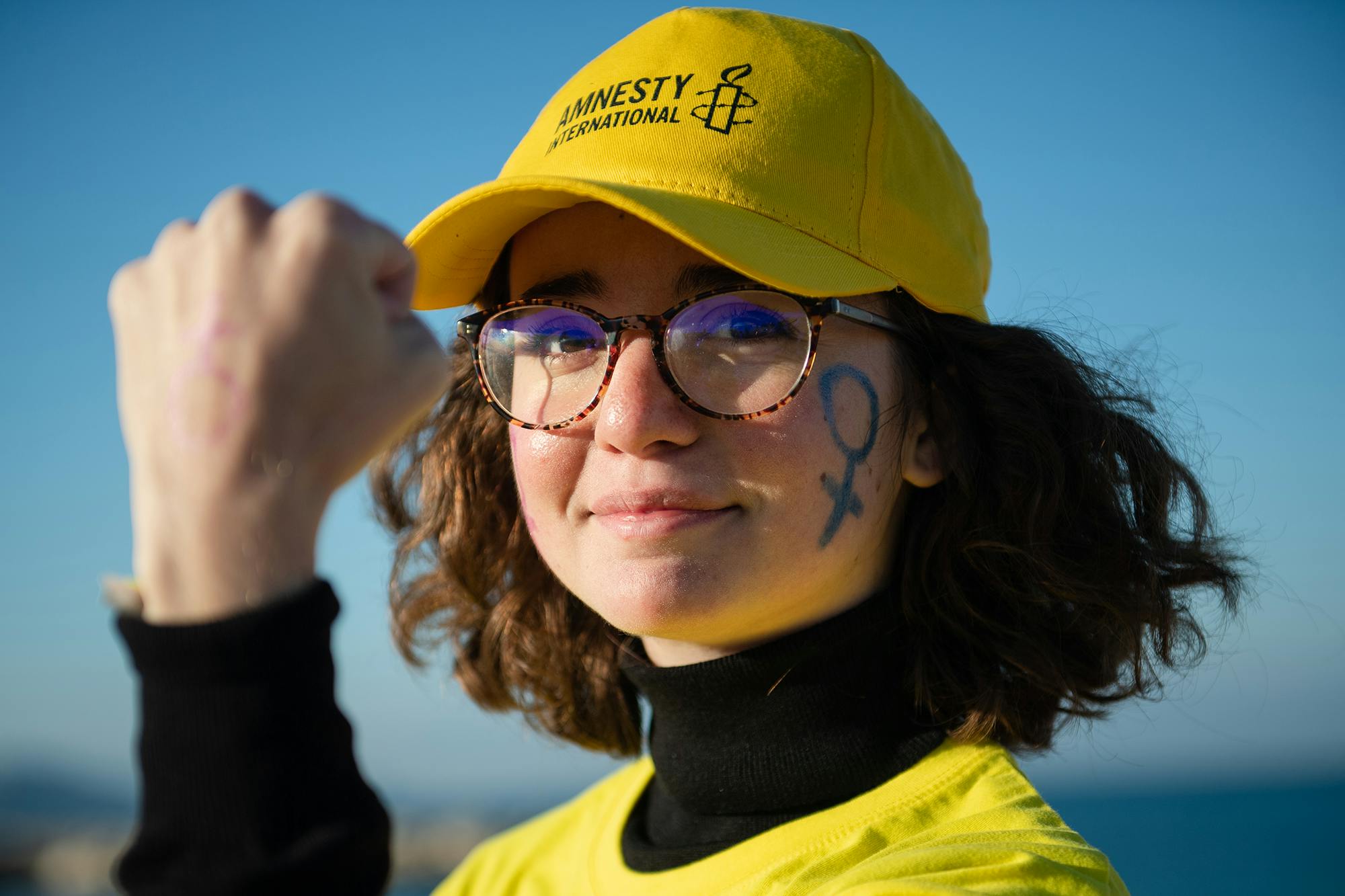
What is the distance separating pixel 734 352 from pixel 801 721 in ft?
2.40

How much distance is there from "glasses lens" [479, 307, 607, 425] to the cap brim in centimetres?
18

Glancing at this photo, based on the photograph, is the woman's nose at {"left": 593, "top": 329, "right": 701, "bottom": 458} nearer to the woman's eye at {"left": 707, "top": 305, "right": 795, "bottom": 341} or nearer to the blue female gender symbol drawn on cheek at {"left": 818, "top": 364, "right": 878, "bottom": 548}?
the woman's eye at {"left": 707, "top": 305, "right": 795, "bottom": 341}

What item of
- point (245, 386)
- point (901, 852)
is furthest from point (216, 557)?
point (901, 852)

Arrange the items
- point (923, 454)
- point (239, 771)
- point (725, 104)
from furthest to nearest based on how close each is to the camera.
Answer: point (923, 454) → point (725, 104) → point (239, 771)

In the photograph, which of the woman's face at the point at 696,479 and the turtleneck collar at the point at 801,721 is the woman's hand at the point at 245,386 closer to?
the woman's face at the point at 696,479

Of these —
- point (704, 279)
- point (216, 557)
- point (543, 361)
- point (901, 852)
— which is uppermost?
point (704, 279)

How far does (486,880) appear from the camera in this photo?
2.88m

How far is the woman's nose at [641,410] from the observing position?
2.02m

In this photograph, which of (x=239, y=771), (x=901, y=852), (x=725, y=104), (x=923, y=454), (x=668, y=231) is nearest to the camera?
(x=239, y=771)

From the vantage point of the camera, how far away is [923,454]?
7.74 ft

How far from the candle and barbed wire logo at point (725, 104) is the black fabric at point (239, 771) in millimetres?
1240

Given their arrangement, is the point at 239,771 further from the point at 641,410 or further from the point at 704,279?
the point at 704,279

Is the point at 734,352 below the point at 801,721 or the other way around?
the other way around

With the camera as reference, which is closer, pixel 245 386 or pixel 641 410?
pixel 245 386
